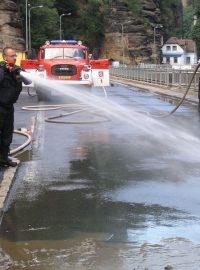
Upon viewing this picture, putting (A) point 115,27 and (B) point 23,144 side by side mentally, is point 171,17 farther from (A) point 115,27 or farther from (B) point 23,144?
(B) point 23,144

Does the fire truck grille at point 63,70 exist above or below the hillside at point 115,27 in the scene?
below

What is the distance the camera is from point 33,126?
47.9ft

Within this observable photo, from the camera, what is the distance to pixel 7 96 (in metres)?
8.17

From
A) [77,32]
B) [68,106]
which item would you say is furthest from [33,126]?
[77,32]

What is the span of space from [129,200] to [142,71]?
141ft

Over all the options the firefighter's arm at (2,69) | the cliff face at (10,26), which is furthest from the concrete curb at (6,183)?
the cliff face at (10,26)

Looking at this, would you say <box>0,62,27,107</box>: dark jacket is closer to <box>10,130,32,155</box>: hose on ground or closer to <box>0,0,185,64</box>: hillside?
<box>10,130,32,155</box>: hose on ground

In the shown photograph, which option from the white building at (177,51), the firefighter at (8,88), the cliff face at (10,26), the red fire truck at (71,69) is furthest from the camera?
the white building at (177,51)

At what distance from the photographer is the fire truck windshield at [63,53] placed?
82.2 feet

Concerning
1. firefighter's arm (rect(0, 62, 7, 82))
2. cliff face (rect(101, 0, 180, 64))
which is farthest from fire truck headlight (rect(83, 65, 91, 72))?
cliff face (rect(101, 0, 180, 64))

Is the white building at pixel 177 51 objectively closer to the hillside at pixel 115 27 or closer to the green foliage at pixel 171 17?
the green foliage at pixel 171 17

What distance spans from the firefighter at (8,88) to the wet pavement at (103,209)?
686 mm

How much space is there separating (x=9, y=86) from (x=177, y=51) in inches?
6037

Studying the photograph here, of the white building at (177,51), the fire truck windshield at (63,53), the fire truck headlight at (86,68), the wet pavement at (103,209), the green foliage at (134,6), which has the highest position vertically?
the green foliage at (134,6)
